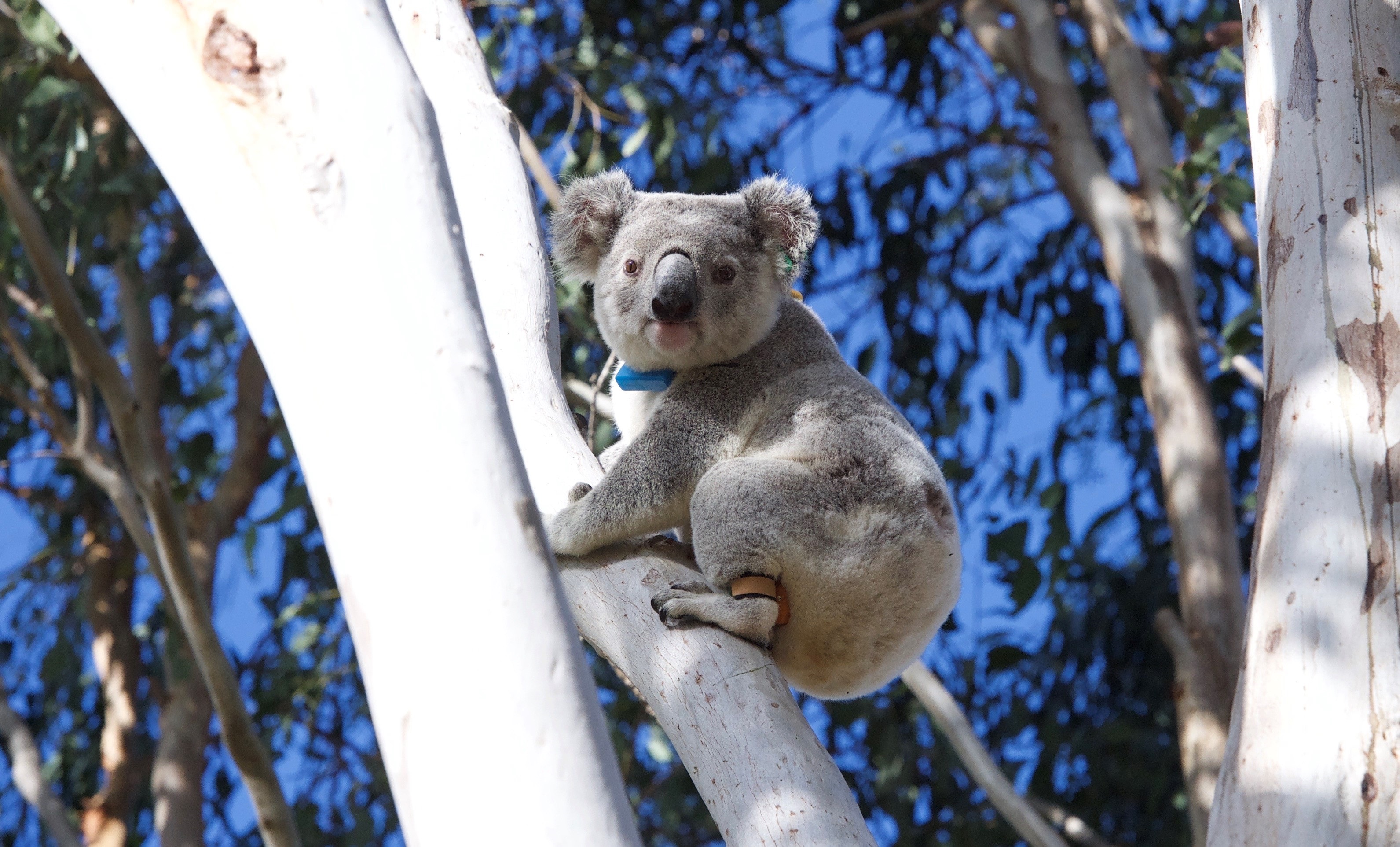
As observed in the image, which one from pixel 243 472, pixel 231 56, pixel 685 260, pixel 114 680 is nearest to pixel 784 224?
pixel 685 260

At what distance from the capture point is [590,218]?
2.43m

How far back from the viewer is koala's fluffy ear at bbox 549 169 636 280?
241cm

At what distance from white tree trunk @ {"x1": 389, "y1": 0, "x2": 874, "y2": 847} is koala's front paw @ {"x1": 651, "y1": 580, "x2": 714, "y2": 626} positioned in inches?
0.6

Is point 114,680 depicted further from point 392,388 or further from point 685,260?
point 392,388

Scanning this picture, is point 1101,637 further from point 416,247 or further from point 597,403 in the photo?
point 416,247

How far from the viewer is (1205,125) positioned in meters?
3.59

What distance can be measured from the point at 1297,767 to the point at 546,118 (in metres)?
4.22

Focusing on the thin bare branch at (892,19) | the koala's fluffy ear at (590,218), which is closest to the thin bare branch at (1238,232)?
the thin bare branch at (892,19)

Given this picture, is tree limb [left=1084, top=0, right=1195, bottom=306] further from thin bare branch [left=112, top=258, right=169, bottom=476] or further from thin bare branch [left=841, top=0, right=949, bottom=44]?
thin bare branch [left=112, top=258, right=169, bottom=476]

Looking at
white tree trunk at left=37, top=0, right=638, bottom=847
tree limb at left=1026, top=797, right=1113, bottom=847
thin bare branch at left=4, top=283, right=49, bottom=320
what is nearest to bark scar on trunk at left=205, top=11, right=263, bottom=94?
white tree trunk at left=37, top=0, right=638, bottom=847

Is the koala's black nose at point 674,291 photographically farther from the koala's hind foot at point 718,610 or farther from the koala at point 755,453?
the koala's hind foot at point 718,610

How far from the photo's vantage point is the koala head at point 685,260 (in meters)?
2.18

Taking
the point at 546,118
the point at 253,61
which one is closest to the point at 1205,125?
the point at 546,118

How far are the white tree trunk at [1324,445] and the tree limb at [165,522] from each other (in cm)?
253
